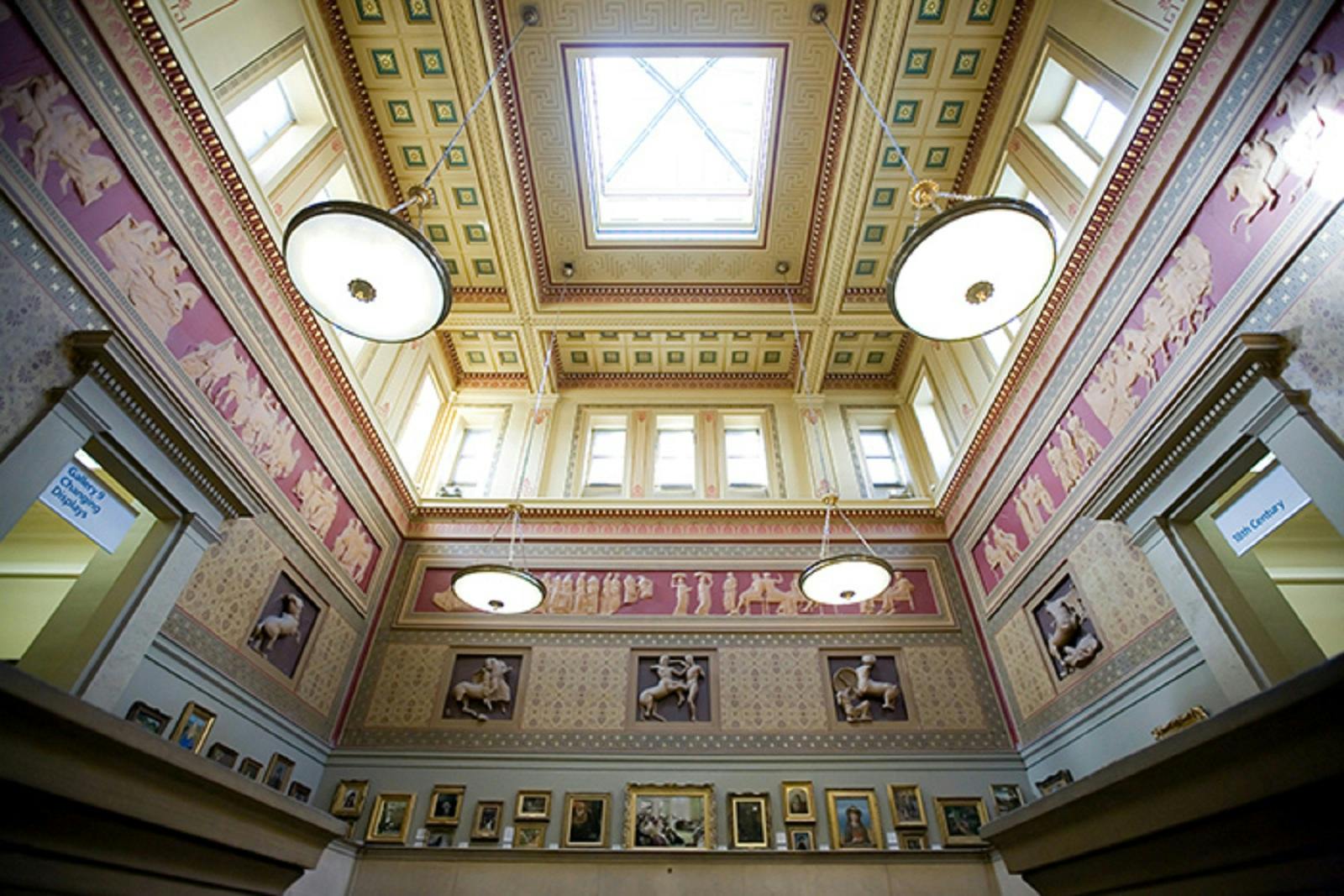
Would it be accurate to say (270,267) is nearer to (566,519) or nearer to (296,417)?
(296,417)

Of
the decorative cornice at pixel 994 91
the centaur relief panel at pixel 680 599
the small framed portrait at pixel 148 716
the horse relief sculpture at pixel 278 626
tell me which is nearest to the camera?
the small framed portrait at pixel 148 716

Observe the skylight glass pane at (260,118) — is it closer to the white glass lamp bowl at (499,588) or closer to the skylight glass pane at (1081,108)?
the white glass lamp bowl at (499,588)

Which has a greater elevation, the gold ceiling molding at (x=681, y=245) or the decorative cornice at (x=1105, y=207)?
the gold ceiling molding at (x=681, y=245)

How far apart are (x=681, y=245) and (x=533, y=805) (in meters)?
8.49

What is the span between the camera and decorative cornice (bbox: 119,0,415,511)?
511cm

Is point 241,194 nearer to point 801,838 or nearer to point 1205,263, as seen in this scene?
point 1205,263

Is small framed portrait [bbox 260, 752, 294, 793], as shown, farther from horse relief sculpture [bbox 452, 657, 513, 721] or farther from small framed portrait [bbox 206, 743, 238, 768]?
horse relief sculpture [bbox 452, 657, 513, 721]

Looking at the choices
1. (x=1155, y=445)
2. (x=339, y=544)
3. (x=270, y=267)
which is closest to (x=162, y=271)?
(x=270, y=267)

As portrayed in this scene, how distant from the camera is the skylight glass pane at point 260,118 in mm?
6641

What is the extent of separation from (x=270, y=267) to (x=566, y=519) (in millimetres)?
5273

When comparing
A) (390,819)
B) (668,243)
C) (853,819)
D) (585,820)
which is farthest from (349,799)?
(668,243)

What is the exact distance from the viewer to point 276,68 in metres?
6.91

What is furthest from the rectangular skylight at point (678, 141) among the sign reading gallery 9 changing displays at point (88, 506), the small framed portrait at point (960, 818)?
the small framed portrait at point (960, 818)

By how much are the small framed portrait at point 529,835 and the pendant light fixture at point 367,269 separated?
18.8 feet
